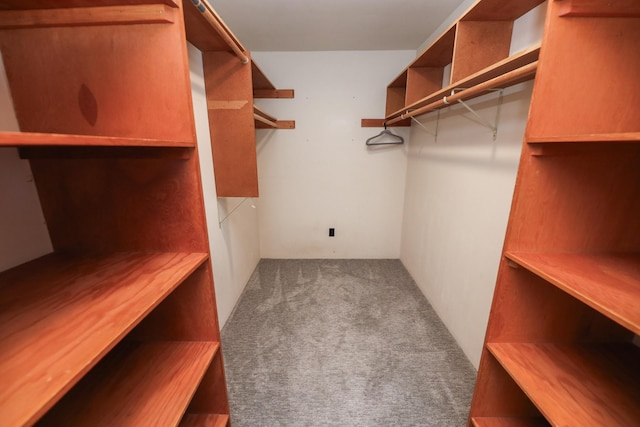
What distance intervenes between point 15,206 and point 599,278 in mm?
1881

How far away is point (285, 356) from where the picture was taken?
1.79m

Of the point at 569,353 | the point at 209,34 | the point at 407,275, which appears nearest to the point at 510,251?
the point at 569,353

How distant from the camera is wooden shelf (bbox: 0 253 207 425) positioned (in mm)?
481

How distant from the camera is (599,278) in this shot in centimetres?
77

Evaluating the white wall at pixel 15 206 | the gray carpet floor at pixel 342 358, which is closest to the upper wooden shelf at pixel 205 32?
the white wall at pixel 15 206

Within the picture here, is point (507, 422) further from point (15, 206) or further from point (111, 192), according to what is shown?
point (15, 206)

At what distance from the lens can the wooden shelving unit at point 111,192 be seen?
753mm

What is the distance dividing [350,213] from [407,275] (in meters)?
0.97

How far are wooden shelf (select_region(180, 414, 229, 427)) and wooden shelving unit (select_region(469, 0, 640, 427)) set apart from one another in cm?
125

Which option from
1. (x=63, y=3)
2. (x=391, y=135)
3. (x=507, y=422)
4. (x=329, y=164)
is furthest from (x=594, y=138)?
(x=329, y=164)

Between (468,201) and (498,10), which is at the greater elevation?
(498,10)

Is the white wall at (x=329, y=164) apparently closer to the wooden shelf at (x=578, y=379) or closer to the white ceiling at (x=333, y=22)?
the white ceiling at (x=333, y=22)

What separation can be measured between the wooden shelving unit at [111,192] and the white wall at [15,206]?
26mm

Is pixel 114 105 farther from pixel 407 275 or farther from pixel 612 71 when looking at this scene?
pixel 407 275
